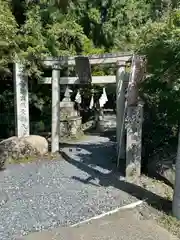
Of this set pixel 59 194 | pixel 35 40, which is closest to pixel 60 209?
pixel 59 194

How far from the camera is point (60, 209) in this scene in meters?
5.14

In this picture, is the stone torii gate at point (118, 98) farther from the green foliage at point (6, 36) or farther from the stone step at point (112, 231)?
the stone step at point (112, 231)

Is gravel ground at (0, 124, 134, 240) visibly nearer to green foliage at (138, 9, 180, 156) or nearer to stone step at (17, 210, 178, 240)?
stone step at (17, 210, 178, 240)

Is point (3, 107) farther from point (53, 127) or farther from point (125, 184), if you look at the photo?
point (125, 184)

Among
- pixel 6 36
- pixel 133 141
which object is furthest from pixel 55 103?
pixel 6 36

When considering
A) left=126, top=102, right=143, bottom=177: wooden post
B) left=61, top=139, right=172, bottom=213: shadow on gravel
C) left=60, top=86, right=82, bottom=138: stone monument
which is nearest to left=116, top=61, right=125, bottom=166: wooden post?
left=61, top=139, right=172, bottom=213: shadow on gravel

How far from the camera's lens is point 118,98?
782 cm

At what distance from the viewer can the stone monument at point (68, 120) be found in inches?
482

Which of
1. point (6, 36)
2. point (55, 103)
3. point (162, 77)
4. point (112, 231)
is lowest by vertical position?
point (112, 231)

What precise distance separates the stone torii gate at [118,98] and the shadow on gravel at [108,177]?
13.8 inches

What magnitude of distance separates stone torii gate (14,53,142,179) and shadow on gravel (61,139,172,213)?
0.35 m

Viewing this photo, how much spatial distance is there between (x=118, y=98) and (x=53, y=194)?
123 inches

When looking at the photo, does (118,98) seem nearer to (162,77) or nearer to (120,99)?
(120,99)

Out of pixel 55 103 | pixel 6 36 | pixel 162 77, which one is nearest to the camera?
pixel 162 77
